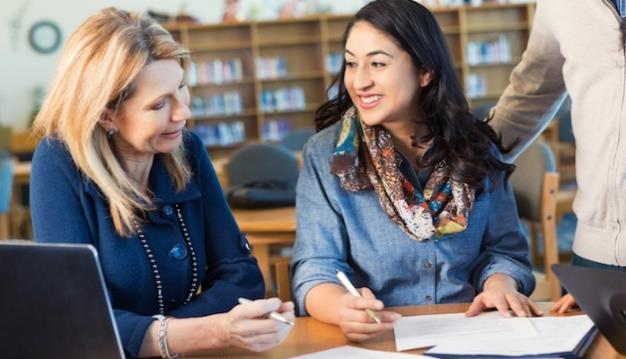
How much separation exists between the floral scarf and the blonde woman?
1.15ft

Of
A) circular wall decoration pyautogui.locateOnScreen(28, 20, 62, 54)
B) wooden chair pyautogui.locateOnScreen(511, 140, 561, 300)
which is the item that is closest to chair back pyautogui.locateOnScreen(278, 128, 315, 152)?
wooden chair pyautogui.locateOnScreen(511, 140, 561, 300)

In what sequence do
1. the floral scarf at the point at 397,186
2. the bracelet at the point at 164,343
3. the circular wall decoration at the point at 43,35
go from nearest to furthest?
the bracelet at the point at 164,343 → the floral scarf at the point at 397,186 → the circular wall decoration at the point at 43,35

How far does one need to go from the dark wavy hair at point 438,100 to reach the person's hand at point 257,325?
2.12 ft

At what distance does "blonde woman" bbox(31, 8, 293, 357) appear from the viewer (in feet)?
5.66

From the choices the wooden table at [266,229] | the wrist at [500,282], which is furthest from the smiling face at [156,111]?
the wooden table at [266,229]

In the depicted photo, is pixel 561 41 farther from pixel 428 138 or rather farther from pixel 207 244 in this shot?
pixel 207 244

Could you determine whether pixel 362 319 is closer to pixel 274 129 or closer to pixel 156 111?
pixel 156 111

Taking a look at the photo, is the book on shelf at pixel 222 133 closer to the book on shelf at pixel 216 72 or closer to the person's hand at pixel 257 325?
the book on shelf at pixel 216 72

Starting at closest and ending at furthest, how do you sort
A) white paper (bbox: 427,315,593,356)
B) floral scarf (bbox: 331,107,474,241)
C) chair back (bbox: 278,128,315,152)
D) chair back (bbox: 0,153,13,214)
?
white paper (bbox: 427,315,593,356)
floral scarf (bbox: 331,107,474,241)
chair back (bbox: 0,153,13,214)
chair back (bbox: 278,128,315,152)

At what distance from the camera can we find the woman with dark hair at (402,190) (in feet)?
Answer: 6.65

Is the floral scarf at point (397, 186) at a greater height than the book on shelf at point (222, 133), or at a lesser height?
greater

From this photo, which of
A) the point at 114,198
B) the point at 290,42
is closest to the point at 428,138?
the point at 114,198

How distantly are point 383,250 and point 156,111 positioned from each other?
573mm

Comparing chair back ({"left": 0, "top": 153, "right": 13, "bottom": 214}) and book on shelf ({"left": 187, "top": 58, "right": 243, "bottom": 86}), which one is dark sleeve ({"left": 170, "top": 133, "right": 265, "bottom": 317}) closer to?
chair back ({"left": 0, "top": 153, "right": 13, "bottom": 214})
